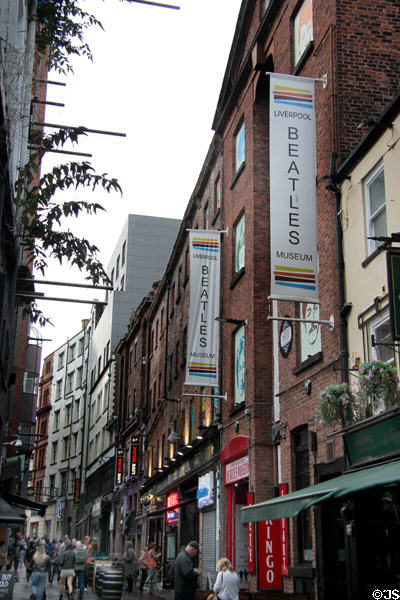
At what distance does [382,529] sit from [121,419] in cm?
3948

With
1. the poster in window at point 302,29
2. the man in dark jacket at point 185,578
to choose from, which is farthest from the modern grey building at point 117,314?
the man in dark jacket at point 185,578

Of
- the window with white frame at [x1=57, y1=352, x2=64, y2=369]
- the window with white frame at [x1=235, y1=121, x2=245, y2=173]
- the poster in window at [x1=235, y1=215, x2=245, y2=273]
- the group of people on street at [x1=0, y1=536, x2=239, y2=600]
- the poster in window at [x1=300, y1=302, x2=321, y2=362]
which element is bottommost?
the group of people on street at [x1=0, y1=536, x2=239, y2=600]

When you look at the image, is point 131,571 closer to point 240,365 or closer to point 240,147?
point 240,365

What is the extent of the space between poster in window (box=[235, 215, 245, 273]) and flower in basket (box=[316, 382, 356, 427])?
29.9ft

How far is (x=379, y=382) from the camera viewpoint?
11.2 m

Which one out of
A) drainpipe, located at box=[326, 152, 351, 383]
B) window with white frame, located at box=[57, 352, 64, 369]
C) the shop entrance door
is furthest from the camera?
window with white frame, located at box=[57, 352, 64, 369]

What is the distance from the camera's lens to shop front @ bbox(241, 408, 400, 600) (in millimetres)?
10641

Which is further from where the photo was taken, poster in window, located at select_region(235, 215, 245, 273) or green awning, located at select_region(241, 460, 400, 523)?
poster in window, located at select_region(235, 215, 245, 273)

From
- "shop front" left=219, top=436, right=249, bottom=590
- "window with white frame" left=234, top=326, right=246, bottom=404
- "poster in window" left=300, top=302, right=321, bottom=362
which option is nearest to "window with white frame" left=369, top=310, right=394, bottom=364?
"poster in window" left=300, top=302, right=321, bottom=362

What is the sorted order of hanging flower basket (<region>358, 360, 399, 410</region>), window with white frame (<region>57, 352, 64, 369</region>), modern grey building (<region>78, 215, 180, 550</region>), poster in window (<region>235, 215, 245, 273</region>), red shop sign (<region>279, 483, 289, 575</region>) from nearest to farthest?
hanging flower basket (<region>358, 360, 399, 410</region>)
red shop sign (<region>279, 483, 289, 575</region>)
poster in window (<region>235, 215, 245, 273</region>)
modern grey building (<region>78, 215, 180, 550</region>)
window with white frame (<region>57, 352, 64, 369</region>)

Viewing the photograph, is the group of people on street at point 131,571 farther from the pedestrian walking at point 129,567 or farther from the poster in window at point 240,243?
the poster in window at point 240,243

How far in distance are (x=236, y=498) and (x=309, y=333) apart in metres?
6.94

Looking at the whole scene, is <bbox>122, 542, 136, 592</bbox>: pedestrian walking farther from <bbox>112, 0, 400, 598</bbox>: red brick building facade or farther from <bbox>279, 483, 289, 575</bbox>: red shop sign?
<bbox>279, 483, 289, 575</bbox>: red shop sign

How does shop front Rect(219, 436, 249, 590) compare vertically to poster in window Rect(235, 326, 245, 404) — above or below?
below
